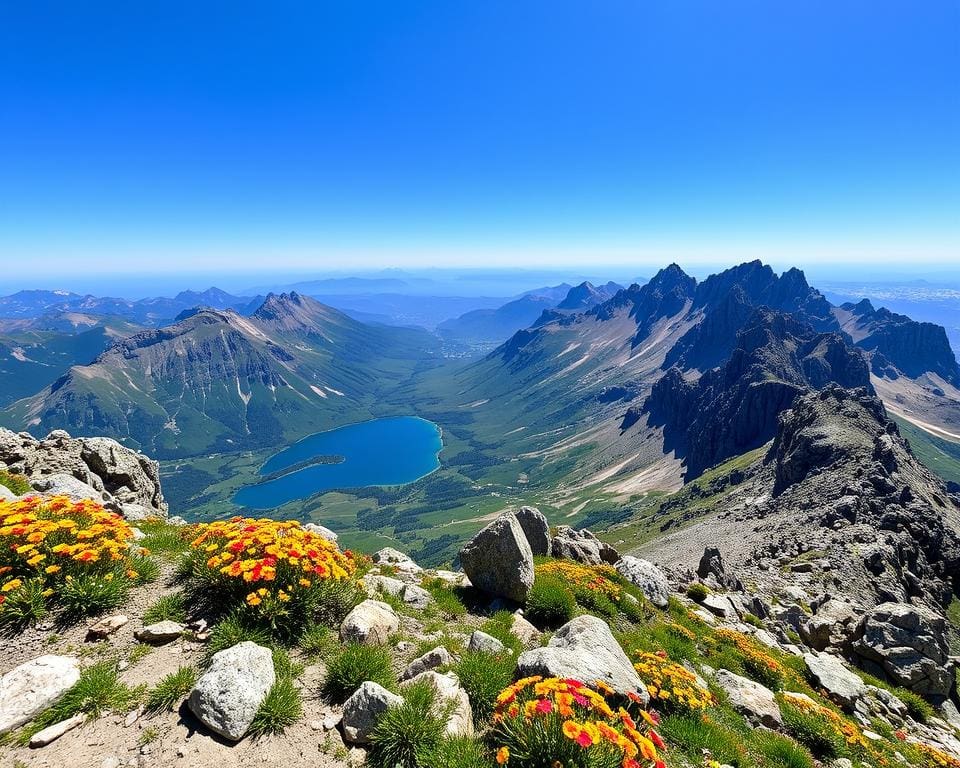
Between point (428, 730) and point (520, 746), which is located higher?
point (520, 746)

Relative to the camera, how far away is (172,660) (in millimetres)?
11211

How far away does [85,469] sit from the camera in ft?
98.8

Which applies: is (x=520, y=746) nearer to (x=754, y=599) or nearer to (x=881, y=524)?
(x=754, y=599)

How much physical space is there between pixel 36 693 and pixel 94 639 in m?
2.38

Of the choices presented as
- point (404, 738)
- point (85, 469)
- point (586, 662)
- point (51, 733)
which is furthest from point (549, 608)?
point (85, 469)

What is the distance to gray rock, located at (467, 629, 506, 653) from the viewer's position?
1361 centimetres

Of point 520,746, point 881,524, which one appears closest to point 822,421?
point 881,524

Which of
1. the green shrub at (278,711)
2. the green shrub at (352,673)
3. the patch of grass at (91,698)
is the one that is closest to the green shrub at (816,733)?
the green shrub at (352,673)

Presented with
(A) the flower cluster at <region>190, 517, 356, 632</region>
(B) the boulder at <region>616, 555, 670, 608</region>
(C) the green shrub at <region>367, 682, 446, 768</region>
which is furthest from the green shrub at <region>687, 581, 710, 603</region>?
(C) the green shrub at <region>367, 682, 446, 768</region>

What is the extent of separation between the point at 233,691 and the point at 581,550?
23723 millimetres

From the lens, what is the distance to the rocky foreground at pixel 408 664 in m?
9.12

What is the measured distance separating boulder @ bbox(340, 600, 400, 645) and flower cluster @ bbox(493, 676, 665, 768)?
16.4 ft

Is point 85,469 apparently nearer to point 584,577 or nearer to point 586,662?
point 584,577

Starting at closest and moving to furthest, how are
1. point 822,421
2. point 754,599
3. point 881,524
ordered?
point 754,599 < point 881,524 < point 822,421
